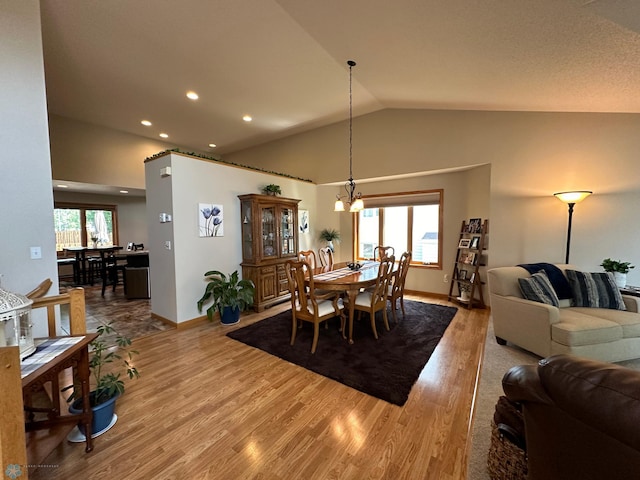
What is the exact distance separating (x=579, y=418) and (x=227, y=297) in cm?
356

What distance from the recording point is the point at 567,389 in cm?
88

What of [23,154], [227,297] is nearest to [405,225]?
[227,297]

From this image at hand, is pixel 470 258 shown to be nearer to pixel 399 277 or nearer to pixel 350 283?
pixel 399 277

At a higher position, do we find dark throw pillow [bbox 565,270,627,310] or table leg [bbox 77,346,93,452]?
dark throw pillow [bbox 565,270,627,310]

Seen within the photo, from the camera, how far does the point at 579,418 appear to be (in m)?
0.87

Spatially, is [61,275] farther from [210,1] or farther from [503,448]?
[503,448]

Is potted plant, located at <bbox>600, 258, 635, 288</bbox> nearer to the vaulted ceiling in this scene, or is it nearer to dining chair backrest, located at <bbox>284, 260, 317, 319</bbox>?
the vaulted ceiling

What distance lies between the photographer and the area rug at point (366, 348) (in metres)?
2.32

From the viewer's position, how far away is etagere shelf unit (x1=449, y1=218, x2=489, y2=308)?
13.9 ft

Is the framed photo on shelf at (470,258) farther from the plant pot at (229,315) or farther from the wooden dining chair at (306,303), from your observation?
the plant pot at (229,315)

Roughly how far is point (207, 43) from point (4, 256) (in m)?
2.95

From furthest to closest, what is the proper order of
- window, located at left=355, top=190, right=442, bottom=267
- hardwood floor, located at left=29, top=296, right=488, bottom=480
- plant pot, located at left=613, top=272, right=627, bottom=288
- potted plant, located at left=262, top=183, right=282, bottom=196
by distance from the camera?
window, located at left=355, top=190, right=442, bottom=267 → potted plant, located at left=262, top=183, right=282, bottom=196 → plant pot, located at left=613, top=272, right=627, bottom=288 → hardwood floor, located at left=29, top=296, right=488, bottom=480

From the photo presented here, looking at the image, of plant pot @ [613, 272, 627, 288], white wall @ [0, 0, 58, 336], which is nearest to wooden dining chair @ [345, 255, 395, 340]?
plant pot @ [613, 272, 627, 288]

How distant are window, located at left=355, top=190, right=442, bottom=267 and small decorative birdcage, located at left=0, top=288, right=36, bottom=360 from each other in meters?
5.28
